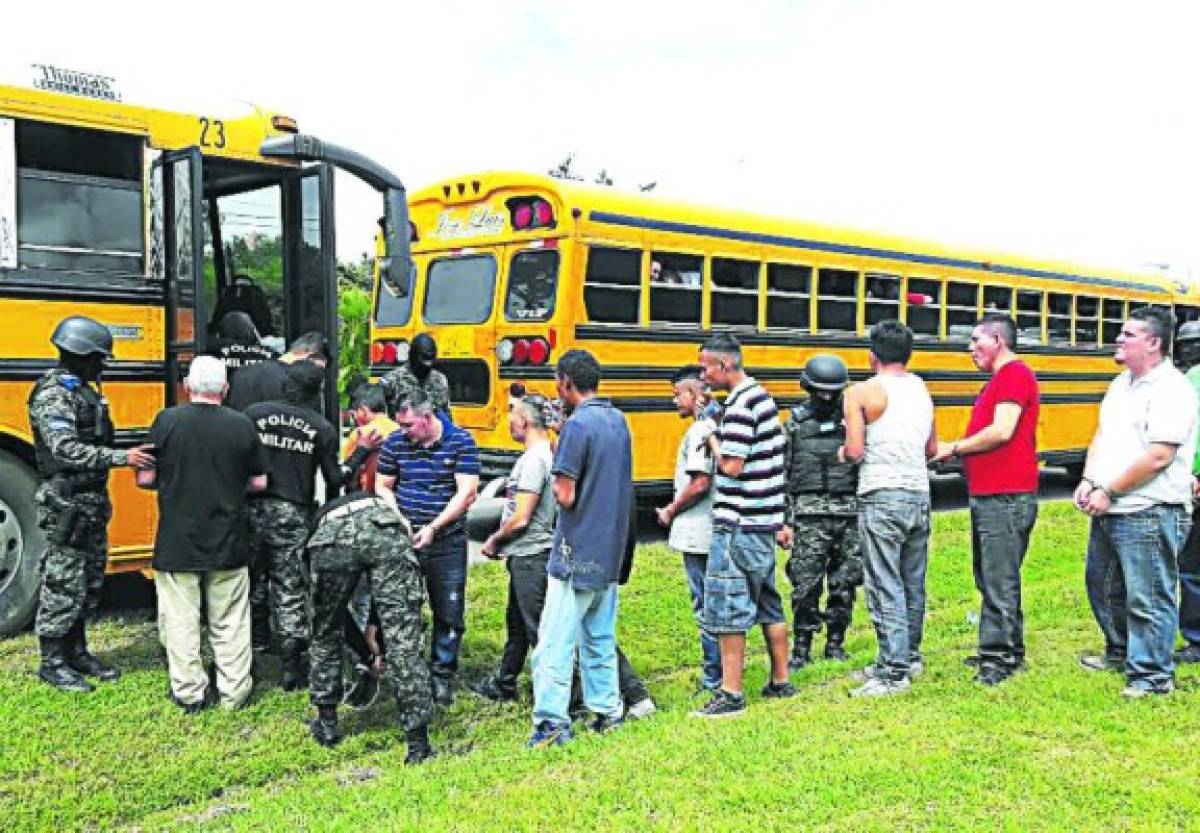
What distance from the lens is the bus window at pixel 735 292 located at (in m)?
10.2

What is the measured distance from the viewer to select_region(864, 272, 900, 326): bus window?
11.6 m

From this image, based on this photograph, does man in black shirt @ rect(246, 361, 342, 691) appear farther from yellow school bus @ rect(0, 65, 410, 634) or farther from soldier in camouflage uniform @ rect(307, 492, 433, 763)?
yellow school bus @ rect(0, 65, 410, 634)

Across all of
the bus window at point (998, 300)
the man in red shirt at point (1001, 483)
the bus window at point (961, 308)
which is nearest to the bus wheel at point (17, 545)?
the man in red shirt at point (1001, 483)

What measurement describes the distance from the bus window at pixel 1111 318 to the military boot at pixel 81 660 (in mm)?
13334

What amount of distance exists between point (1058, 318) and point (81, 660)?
40.5 feet

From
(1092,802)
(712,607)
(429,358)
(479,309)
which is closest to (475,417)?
(479,309)

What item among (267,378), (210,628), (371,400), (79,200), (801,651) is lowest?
(801,651)

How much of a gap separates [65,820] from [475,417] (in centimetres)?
576

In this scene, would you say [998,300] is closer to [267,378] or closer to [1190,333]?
[1190,333]

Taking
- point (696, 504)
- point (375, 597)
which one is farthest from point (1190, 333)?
point (375, 597)

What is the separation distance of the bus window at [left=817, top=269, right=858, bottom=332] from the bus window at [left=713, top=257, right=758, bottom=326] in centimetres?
93

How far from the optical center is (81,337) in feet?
18.7

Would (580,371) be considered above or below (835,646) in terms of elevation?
above

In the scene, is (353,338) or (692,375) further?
(353,338)
